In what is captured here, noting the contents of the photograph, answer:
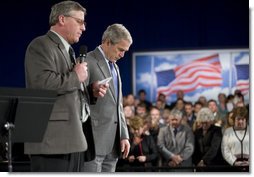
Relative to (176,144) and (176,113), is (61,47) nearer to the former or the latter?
(176,144)

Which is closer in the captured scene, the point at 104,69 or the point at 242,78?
the point at 104,69

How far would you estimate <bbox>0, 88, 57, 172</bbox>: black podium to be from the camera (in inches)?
107

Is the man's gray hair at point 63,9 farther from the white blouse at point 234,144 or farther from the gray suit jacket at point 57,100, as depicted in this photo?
the white blouse at point 234,144

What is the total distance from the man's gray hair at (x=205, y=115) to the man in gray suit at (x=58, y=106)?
8.02ft

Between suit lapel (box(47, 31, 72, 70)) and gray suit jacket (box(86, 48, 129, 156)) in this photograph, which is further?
gray suit jacket (box(86, 48, 129, 156))

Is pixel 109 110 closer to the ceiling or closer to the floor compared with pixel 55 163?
closer to the ceiling

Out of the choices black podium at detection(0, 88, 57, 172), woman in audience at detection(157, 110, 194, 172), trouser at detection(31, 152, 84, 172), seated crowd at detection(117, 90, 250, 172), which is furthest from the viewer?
woman in audience at detection(157, 110, 194, 172)

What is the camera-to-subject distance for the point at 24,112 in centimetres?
276

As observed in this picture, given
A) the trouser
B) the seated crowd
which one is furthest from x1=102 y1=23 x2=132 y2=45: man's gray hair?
the seated crowd

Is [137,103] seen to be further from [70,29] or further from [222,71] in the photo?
[70,29]

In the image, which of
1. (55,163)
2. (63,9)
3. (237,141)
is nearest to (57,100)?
(55,163)

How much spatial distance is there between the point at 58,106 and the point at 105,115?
1.84ft

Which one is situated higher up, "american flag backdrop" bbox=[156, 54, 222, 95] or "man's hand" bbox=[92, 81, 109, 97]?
"american flag backdrop" bbox=[156, 54, 222, 95]

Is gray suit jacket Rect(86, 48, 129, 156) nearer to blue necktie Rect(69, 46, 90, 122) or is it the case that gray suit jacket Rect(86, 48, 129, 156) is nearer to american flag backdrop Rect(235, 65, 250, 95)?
blue necktie Rect(69, 46, 90, 122)
